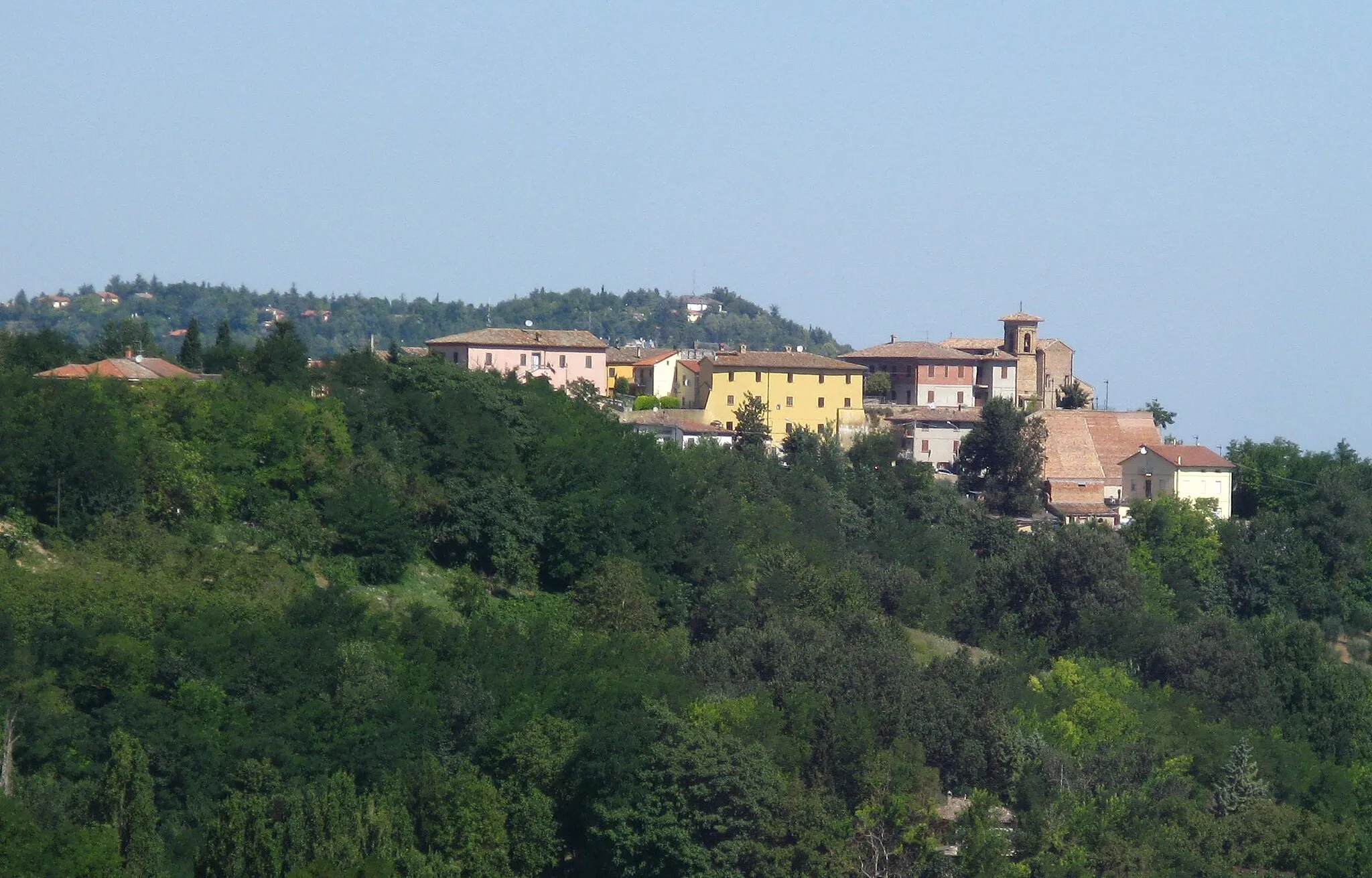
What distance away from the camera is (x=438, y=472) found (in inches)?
1752

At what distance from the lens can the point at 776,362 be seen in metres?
63.1

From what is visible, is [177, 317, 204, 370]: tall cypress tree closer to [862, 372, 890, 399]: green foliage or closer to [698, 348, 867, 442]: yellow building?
[698, 348, 867, 442]: yellow building

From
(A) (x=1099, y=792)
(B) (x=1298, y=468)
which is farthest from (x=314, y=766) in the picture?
(B) (x=1298, y=468)

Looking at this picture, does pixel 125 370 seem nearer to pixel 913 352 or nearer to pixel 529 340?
pixel 529 340

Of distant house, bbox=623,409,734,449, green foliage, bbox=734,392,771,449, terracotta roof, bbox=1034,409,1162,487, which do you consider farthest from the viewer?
terracotta roof, bbox=1034,409,1162,487

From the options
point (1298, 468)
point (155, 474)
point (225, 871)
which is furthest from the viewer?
point (1298, 468)

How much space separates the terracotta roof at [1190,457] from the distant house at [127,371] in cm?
2785

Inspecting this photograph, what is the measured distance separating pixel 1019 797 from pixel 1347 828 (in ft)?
19.6

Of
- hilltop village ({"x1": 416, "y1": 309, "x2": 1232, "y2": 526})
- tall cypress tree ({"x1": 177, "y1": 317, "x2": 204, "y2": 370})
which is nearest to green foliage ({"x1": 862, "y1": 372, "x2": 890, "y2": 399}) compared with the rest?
hilltop village ({"x1": 416, "y1": 309, "x2": 1232, "y2": 526})

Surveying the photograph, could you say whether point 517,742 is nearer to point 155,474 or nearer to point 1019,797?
point 1019,797

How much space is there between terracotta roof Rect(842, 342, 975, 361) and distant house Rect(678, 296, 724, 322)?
290 ft

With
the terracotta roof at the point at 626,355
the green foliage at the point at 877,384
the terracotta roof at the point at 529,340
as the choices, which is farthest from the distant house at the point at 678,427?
the green foliage at the point at 877,384

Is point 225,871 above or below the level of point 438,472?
below

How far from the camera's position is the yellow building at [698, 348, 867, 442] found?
6231 centimetres
